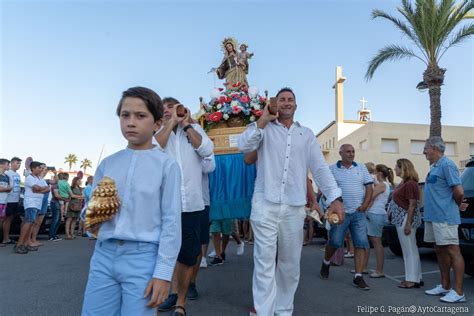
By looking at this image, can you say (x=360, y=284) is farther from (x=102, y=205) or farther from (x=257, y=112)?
(x=102, y=205)

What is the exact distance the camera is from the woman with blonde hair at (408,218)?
557 cm

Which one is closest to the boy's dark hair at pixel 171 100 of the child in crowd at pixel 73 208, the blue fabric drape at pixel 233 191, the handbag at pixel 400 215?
the blue fabric drape at pixel 233 191

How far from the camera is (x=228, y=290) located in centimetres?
507

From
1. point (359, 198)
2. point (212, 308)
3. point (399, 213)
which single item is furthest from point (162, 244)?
point (399, 213)

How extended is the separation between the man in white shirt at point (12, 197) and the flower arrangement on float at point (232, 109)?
6.29m

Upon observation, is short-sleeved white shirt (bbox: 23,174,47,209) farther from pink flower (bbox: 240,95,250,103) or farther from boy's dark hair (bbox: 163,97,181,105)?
boy's dark hair (bbox: 163,97,181,105)

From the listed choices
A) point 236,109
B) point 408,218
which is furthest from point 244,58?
point 408,218

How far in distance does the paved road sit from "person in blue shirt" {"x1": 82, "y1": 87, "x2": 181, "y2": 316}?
2214 mm

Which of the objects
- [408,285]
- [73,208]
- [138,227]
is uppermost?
[138,227]

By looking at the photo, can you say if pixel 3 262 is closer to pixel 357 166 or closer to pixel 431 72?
pixel 357 166

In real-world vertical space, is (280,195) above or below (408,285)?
Result: above

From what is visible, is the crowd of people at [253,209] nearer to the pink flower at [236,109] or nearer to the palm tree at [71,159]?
the pink flower at [236,109]

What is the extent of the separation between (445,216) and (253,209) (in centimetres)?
260

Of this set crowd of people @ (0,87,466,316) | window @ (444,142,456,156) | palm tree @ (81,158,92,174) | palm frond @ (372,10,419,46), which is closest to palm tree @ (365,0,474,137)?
palm frond @ (372,10,419,46)
